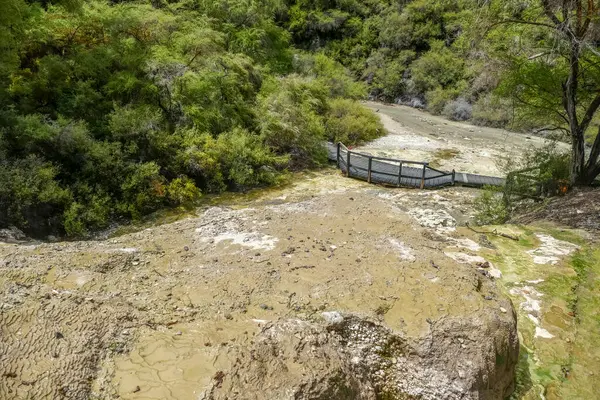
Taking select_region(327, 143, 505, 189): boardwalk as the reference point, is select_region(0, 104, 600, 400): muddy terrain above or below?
above

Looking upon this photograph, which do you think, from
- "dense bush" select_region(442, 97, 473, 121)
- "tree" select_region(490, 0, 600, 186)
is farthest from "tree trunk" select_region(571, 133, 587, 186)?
"dense bush" select_region(442, 97, 473, 121)

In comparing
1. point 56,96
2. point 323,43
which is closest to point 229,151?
point 56,96

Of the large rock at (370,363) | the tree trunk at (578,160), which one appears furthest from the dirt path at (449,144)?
the large rock at (370,363)

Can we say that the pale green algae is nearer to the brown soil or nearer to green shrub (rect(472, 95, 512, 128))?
the brown soil

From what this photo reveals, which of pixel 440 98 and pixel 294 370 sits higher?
pixel 440 98

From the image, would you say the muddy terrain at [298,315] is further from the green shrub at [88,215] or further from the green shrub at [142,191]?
the green shrub at [142,191]

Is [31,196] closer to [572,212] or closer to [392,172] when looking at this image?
[392,172]

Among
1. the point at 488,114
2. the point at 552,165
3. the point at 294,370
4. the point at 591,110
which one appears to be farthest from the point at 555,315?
the point at 488,114
